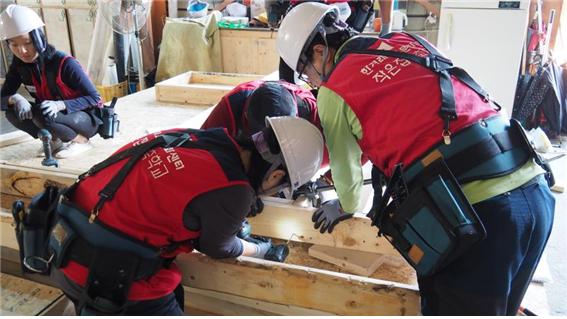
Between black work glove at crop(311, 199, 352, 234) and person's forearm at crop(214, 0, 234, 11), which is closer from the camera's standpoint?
black work glove at crop(311, 199, 352, 234)

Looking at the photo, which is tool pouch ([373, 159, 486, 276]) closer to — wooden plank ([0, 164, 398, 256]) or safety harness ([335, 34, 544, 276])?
safety harness ([335, 34, 544, 276])

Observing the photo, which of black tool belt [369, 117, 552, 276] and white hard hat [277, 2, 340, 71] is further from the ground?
white hard hat [277, 2, 340, 71]

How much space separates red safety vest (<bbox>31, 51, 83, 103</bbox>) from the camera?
3434 millimetres

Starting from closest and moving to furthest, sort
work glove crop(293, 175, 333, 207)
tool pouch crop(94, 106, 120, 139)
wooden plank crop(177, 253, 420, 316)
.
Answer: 1. wooden plank crop(177, 253, 420, 316)
2. work glove crop(293, 175, 333, 207)
3. tool pouch crop(94, 106, 120, 139)

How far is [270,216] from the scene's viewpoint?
2.36 m

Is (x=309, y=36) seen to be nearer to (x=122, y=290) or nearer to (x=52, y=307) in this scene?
(x=122, y=290)

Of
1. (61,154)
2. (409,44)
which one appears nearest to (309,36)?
(409,44)

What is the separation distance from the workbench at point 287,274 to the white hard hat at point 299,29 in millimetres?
793

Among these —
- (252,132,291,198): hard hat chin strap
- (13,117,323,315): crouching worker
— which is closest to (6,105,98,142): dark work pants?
(13,117,323,315): crouching worker

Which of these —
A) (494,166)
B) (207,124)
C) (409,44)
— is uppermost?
(409,44)

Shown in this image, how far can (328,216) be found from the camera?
2.21 metres

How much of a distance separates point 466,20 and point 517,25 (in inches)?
20.3

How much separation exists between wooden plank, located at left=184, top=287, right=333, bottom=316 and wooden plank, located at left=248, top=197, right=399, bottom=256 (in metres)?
0.41

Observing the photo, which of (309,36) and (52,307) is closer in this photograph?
(309,36)
